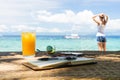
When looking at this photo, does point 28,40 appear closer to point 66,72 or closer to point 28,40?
point 28,40

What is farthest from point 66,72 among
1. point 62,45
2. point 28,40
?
point 62,45

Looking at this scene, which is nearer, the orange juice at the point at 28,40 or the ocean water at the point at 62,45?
the orange juice at the point at 28,40

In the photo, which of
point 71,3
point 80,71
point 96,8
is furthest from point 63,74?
point 71,3

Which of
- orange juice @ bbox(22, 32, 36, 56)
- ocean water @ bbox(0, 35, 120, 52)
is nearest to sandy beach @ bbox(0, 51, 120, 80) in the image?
orange juice @ bbox(22, 32, 36, 56)

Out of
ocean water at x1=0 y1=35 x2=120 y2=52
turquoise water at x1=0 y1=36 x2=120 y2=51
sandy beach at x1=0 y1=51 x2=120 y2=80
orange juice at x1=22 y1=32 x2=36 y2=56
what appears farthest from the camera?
turquoise water at x1=0 y1=36 x2=120 y2=51

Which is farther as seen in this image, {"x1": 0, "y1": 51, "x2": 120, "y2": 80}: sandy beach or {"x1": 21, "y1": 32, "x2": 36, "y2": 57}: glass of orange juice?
{"x1": 21, "y1": 32, "x2": 36, "y2": 57}: glass of orange juice

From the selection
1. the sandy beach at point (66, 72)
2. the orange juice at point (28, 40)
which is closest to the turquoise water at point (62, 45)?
the orange juice at point (28, 40)

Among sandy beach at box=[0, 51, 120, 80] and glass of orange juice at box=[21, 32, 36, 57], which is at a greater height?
glass of orange juice at box=[21, 32, 36, 57]

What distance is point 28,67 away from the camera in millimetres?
2238

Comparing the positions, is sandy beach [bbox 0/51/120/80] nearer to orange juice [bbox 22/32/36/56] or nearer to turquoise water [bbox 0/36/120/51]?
orange juice [bbox 22/32/36/56]

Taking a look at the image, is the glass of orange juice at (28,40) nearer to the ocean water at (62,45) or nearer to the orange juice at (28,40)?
the orange juice at (28,40)

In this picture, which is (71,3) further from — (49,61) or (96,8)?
(49,61)

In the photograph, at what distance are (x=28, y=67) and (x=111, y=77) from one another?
64cm

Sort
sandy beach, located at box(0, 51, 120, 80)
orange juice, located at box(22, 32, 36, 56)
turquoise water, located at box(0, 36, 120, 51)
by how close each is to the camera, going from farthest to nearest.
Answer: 1. turquoise water, located at box(0, 36, 120, 51)
2. orange juice, located at box(22, 32, 36, 56)
3. sandy beach, located at box(0, 51, 120, 80)
